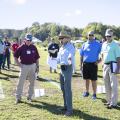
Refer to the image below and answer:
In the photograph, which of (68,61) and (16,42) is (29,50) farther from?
(16,42)

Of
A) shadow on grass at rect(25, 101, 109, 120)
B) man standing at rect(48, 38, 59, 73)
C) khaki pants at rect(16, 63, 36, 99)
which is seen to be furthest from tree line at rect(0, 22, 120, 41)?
shadow on grass at rect(25, 101, 109, 120)

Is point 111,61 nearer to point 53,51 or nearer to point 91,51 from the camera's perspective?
point 91,51

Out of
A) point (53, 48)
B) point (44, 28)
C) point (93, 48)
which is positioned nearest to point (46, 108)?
point (93, 48)

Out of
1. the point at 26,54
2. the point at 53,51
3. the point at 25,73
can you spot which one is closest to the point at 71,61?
the point at 26,54

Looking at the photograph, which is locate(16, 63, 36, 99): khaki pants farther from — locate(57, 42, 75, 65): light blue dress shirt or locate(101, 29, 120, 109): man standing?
locate(101, 29, 120, 109): man standing

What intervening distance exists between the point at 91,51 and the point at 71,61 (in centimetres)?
243

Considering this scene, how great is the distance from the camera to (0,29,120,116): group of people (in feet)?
30.2

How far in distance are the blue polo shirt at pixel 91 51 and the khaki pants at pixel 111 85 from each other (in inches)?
49.4

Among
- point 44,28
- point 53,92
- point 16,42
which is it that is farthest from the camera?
point 44,28

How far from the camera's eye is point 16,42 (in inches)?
883

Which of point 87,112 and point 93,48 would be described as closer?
point 87,112

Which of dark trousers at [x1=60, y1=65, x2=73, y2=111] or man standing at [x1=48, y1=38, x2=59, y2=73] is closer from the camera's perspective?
dark trousers at [x1=60, y1=65, x2=73, y2=111]

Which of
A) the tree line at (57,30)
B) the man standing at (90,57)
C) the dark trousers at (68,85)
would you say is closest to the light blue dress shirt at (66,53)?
the dark trousers at (68,85)

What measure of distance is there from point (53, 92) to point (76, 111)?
3176 mm
